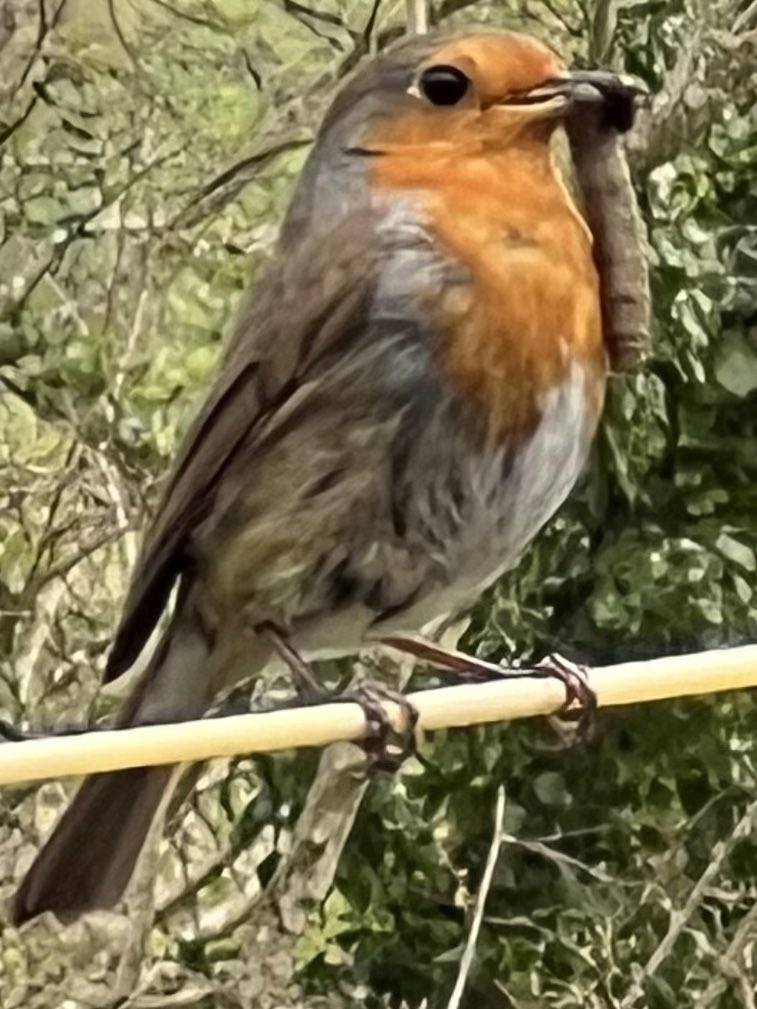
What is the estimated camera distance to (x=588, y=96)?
983 millimetres

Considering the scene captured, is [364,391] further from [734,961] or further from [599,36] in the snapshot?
[734,961]

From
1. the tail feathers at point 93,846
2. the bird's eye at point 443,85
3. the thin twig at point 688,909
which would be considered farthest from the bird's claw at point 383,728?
the bird's eye at point 443,85

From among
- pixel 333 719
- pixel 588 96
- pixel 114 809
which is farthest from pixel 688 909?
pixel 588 96

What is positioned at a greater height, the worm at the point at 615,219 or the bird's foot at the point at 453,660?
the worm at the point at 615,219

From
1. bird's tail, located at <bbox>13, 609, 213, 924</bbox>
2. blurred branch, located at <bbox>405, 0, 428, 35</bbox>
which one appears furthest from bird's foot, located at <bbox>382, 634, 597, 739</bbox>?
blurred branch, located at <bbox>405, 0, 428, 35</bbox>

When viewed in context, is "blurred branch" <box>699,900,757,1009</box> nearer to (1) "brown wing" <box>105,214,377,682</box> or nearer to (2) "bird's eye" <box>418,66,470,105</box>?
(1) "brown wing" <box>105,214,377,682</box>

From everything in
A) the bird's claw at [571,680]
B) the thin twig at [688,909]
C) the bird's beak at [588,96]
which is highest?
the bird's beak at [588,96]

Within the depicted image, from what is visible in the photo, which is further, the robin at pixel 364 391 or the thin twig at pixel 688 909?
the thin twig at pixel 688 909

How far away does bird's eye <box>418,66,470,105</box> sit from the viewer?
0.95 m

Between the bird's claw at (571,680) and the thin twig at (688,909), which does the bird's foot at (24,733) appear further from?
the thin twig at (688,909)

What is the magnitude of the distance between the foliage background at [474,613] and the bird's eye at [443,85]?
38 millimetres

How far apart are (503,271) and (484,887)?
1.28 feet

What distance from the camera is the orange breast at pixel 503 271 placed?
97 cm

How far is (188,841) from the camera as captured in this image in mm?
1002
